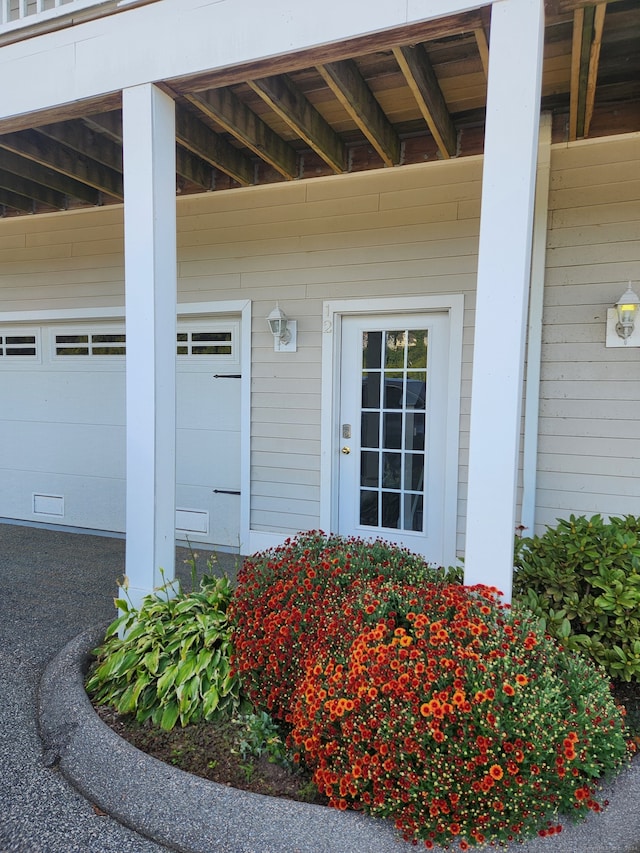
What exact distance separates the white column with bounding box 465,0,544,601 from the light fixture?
1541 mm

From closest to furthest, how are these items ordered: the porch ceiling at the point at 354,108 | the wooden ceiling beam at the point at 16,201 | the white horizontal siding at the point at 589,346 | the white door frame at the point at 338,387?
the porch ceiling at the point at 354,108 < the white horizontal siding at the point at 589,346 < the white door frame at the point at 338,387 < the wooden ceiling beam at the point at 16,201

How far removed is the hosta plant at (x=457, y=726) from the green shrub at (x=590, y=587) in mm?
244

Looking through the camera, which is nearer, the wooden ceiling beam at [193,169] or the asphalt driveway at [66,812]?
the asphalt driveway at [66,812]

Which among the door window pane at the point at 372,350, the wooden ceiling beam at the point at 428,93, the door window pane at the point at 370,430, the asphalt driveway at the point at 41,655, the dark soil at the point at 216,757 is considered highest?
the wooden ceiling beam at the point at 428,93

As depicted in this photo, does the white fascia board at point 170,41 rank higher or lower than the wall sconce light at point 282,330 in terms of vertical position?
higher

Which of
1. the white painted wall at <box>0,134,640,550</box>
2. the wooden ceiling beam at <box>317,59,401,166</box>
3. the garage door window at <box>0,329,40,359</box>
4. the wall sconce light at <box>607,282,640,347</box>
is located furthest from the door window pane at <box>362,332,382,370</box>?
the garage door window at <box>0,329,40,359</box>

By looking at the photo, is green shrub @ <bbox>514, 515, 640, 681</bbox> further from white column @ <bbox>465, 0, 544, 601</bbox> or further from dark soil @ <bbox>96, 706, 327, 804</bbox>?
dark soil @ <bbox>96, 706, 327, 804</bbox>

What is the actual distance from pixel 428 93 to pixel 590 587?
2533mm

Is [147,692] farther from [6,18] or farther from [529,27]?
[6,18]

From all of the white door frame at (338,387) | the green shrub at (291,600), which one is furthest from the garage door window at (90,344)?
the green shrub at (291,600)

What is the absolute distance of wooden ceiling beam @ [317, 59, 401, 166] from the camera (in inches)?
106

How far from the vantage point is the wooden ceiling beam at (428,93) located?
2559mm

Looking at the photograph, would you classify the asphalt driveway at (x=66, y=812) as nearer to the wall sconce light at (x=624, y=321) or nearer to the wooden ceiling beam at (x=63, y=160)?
the wall sconce light at (x=624, y=321)

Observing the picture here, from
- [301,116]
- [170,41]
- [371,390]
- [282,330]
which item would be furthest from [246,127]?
[371,390]
